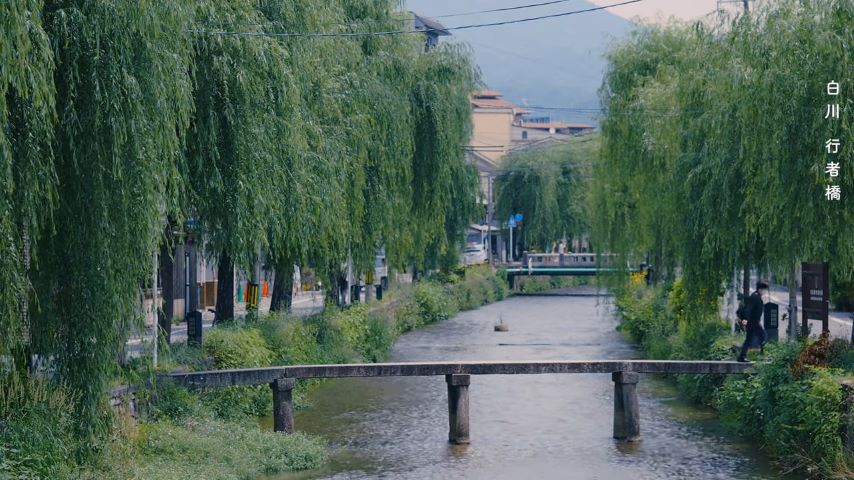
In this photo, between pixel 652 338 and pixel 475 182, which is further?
pixel 475 182

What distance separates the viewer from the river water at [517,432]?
17.6 meters

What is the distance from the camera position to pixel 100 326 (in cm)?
1250

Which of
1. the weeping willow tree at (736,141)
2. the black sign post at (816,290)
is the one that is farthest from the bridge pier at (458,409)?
the black sign post at (816,290)

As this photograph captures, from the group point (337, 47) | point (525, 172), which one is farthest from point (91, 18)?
point (525, 172)

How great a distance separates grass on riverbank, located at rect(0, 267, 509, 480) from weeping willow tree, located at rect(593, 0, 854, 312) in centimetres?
806

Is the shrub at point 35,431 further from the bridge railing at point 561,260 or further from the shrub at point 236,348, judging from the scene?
the bridge railing at point 561,260

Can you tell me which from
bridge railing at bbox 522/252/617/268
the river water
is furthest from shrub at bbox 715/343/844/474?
bridge railing at bbox 522/252/617/268

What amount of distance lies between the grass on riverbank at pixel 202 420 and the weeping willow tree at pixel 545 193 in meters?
43.4

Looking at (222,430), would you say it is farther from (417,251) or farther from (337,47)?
(417,251)

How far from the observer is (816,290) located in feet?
58.5

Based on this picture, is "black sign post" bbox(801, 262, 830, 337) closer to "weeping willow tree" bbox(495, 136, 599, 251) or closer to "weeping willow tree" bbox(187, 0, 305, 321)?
"weeping willow tree" bbox(187, 0, 305, 321)

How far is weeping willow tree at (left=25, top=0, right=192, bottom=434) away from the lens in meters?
11.9

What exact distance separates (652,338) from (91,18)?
73.4ft

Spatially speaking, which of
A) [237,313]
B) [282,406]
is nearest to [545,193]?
[237,313]
